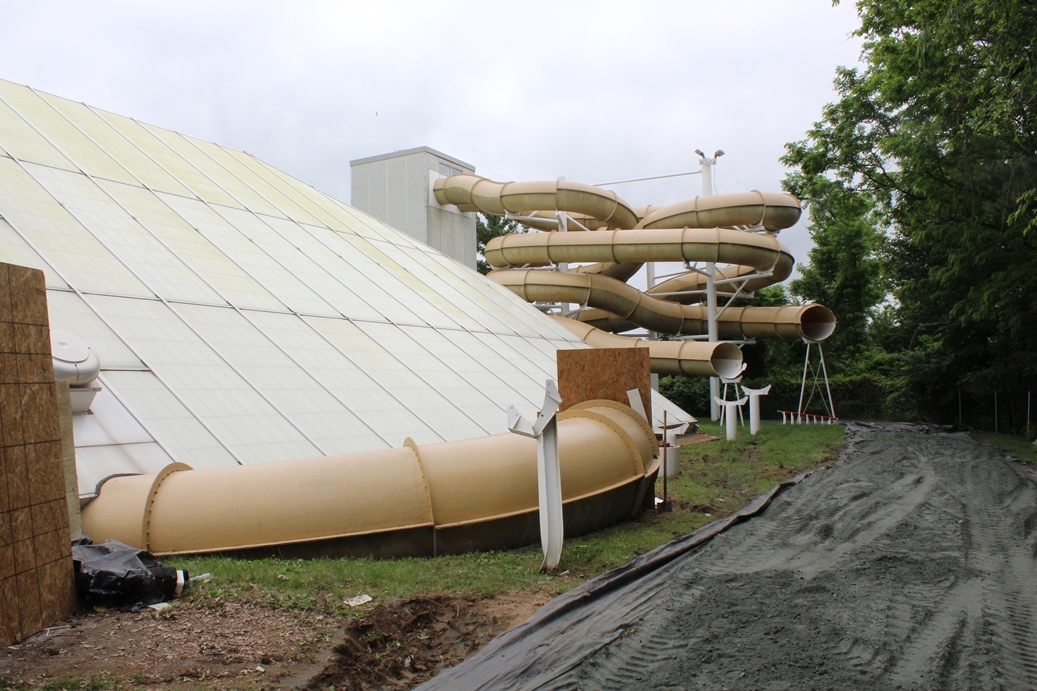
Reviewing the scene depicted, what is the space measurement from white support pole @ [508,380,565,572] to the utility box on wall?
23.5 m

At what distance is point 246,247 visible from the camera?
53.9 feet

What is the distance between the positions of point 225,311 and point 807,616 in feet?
33.6

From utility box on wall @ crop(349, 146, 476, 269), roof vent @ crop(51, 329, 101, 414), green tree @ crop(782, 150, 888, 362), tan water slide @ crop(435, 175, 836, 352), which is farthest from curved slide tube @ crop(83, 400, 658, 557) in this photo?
green tree @ crop(782, 150, 888, 362)

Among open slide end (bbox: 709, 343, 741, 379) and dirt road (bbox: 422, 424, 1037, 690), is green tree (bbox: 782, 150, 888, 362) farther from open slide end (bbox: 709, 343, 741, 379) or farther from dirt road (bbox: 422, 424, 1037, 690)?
dirt road (bbox: 422, 424, 1037, 690)

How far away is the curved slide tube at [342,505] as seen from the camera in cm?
834

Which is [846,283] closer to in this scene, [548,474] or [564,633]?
Result: [548,474]

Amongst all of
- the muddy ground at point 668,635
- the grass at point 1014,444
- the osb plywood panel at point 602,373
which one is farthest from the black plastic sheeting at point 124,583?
the grass at point 1014,444

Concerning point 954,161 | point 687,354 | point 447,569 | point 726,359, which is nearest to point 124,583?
point 447,569

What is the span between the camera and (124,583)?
6.58 m

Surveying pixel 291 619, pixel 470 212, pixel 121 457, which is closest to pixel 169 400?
pixel 121 457

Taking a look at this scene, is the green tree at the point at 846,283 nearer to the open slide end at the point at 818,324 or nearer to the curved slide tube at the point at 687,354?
the open slide end at the point at 818,324

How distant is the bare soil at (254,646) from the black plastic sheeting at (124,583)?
175 mm

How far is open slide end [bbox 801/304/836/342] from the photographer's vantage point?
3061 cm

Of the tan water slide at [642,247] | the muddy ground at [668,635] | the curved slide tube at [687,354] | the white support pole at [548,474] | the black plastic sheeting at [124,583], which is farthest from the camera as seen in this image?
the tan water slide at [642,247]
